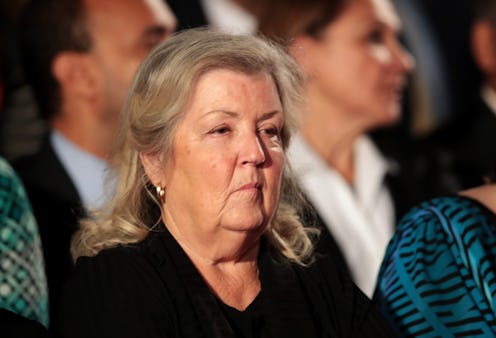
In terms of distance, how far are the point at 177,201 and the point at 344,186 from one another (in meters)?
1.74

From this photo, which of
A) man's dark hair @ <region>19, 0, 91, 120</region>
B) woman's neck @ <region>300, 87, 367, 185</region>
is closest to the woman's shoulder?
man's dark hair @ <region>19, 0, 91, 120</region>

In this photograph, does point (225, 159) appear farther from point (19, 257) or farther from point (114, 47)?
point (114, 47)

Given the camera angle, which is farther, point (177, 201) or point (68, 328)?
point (177, 201)

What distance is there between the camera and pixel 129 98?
2.42m

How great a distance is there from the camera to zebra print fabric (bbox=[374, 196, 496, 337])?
2.62m

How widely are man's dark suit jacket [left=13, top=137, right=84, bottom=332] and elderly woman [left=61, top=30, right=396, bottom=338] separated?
75 centimetres

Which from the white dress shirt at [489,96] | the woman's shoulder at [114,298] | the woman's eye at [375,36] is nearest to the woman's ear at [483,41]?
the white dress shirt at [489,96]

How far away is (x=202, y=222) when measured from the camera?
2.31 metres

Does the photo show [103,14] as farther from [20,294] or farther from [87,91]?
[20,294]

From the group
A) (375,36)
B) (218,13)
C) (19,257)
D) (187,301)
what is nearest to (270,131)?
(187,301)

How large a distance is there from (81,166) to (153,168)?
103 cm

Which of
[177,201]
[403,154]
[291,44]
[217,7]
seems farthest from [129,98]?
[403,154]

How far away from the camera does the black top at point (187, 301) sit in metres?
2.20

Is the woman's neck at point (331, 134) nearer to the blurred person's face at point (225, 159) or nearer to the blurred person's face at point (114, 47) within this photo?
the blurred person's face at point (114, 47)
